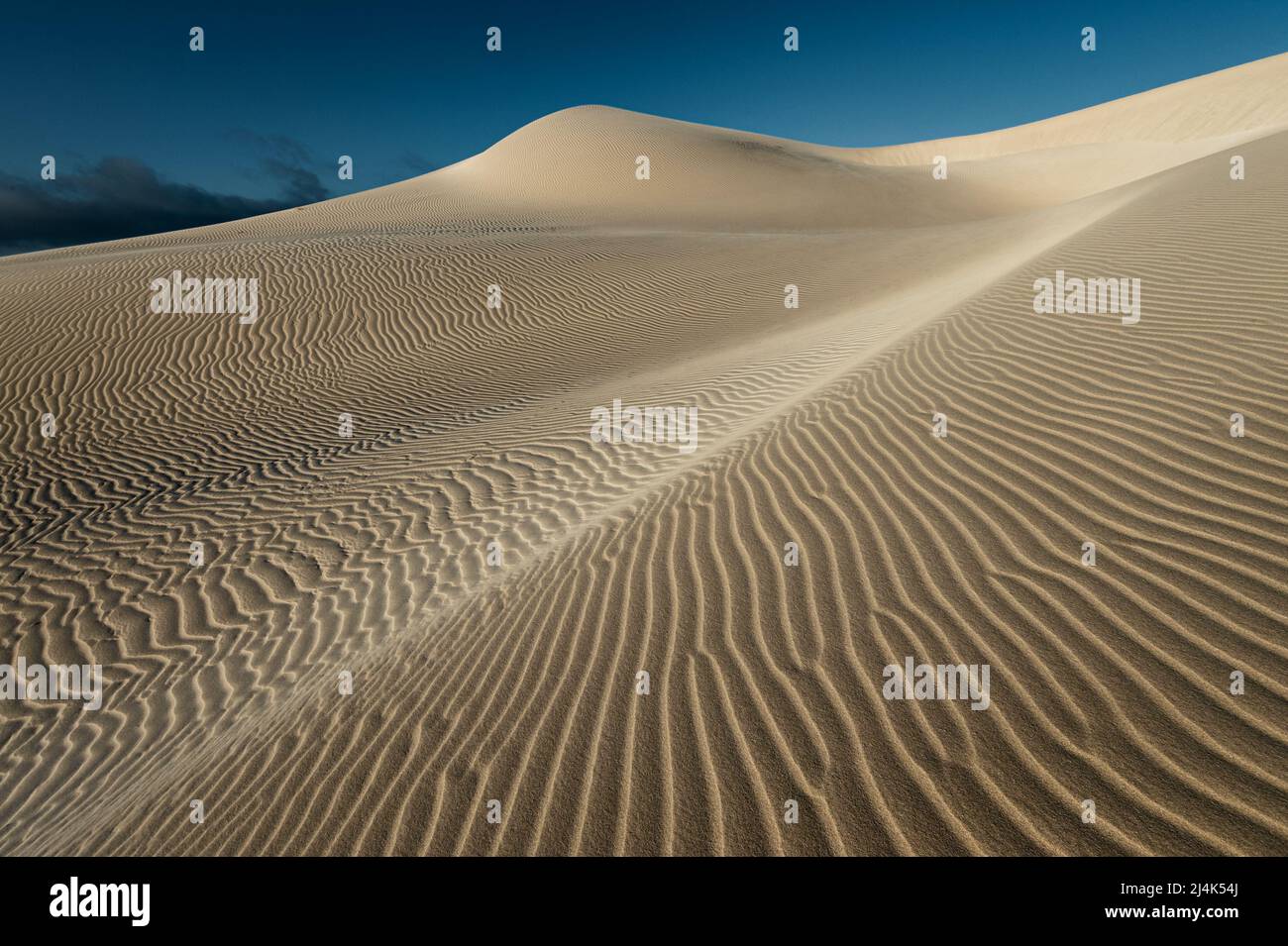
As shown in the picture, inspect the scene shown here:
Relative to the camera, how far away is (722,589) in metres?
3.76

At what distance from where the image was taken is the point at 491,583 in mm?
4785

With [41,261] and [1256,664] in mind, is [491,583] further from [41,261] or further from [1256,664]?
[41,261]

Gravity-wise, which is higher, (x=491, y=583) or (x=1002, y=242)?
(x=1002, y=242)

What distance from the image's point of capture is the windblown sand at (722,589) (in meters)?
2.41

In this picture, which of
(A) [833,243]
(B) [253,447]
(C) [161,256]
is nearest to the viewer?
(B) [253,447]

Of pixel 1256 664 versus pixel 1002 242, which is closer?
pixel 1256 664

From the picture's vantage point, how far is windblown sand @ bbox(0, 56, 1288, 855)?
2.41 metres

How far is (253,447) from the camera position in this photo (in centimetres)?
939

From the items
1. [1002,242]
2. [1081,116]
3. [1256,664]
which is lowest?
[1256,664]

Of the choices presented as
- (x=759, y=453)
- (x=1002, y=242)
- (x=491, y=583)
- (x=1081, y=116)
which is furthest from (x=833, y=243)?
(x=1081, y=116)
